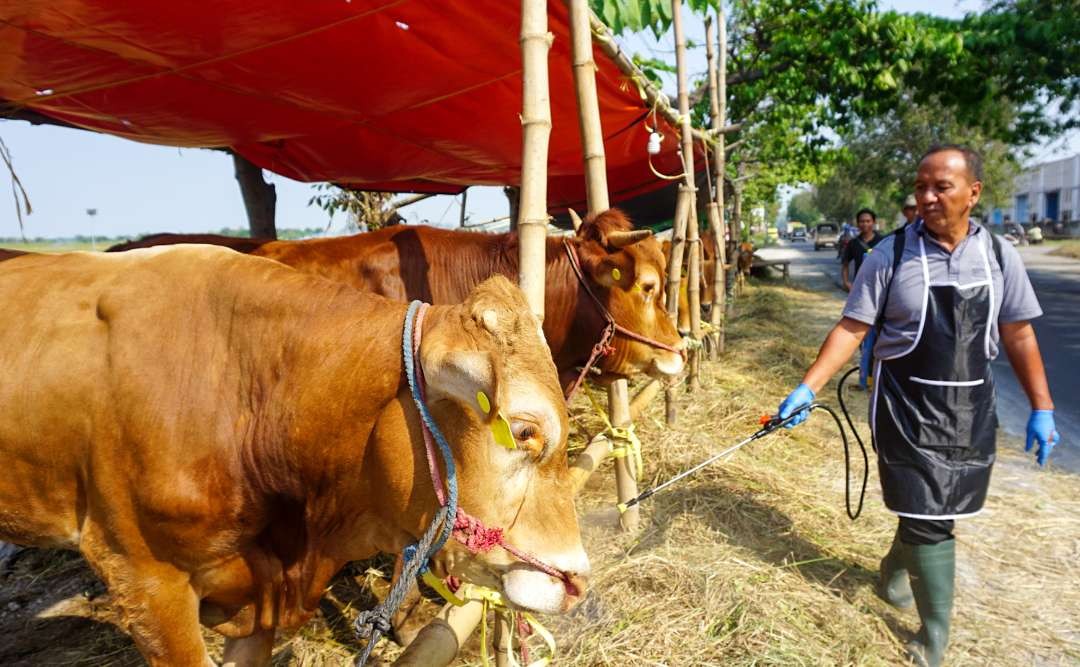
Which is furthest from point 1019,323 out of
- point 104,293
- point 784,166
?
point 784,166

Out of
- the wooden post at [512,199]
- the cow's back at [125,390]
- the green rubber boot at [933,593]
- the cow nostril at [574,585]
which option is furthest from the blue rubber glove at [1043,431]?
the wooden post at [512,199]

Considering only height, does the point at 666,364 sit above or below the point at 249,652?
above

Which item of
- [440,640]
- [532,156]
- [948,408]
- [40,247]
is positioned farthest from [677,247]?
[40,247]

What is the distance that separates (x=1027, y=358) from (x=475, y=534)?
2.49 meters

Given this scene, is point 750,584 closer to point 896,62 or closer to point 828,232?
point 896,62

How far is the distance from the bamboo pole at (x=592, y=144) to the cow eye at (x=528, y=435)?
172 cm

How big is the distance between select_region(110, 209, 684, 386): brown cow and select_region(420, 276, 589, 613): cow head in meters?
1.68

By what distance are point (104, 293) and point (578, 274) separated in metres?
2.22

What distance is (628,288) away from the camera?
11.8 ft

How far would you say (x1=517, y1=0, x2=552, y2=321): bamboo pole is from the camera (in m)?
2.03

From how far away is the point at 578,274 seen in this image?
3.55m

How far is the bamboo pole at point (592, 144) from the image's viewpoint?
2561 millimetres

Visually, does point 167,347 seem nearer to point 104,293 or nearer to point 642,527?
point 104,293

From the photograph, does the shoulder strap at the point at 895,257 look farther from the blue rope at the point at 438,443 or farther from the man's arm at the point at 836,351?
the blue rope at the point at 438,443
